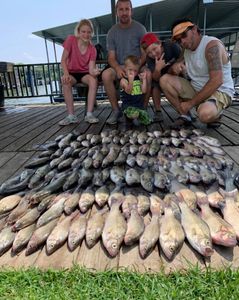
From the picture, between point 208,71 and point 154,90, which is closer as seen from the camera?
point 208,71

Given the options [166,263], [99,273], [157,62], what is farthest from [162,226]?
[157,62]

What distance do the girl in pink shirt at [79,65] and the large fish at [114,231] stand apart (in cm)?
279

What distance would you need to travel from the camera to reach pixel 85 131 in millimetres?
3986

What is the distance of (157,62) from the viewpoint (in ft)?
13.1

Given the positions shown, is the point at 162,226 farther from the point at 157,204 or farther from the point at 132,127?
the point at 132,127

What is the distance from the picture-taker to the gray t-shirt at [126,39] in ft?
14.2

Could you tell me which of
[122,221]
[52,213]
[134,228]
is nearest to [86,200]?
[52,213]

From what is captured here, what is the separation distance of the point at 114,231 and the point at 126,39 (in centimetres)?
347

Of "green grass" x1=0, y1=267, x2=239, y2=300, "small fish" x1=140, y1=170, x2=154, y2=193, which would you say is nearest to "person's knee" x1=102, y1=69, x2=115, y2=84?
"small fish" x1=140, y1=170, x2=154, y2=193

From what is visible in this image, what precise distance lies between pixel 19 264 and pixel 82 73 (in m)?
3.49

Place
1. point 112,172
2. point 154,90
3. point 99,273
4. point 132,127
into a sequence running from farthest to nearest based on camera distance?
point 154,90 → point 132,127 → point 112,172 → point 99,273

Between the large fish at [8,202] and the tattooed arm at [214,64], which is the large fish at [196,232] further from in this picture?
the tattooed arm at [214,64]

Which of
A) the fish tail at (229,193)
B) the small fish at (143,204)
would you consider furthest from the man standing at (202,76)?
the small fish at (143,204)

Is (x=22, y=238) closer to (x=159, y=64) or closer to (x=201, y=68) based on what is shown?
(x=201, y=68)
